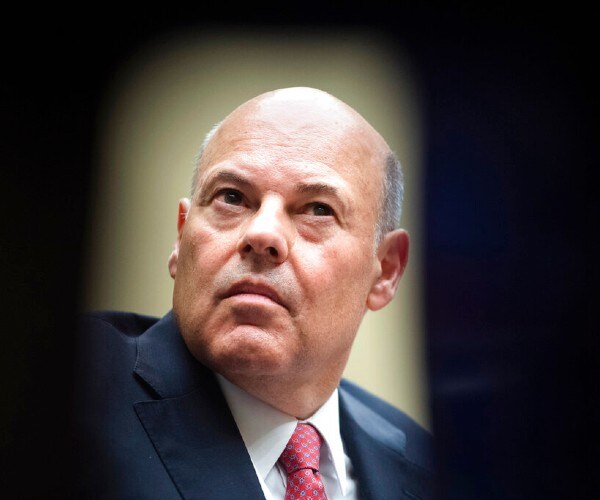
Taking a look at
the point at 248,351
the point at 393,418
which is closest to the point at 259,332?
the point at 248,351

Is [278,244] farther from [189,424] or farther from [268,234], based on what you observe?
[189,424]

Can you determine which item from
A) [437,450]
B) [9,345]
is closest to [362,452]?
[437,450]

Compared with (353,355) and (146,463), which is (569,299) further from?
(146,463)

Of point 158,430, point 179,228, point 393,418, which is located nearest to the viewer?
point 158,430

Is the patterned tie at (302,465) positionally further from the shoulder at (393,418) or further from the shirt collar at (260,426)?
the shoulder at (393,418)

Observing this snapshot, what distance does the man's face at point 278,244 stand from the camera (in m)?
1.18

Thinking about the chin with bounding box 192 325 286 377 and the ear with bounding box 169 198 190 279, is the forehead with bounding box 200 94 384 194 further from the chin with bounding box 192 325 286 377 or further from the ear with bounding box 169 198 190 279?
the chin with bounding box 192 325 286 377

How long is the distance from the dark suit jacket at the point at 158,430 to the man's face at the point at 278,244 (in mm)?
63

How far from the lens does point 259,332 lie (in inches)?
45.7

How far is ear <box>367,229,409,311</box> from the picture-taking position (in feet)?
4.62

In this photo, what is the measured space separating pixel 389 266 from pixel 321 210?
252 mm

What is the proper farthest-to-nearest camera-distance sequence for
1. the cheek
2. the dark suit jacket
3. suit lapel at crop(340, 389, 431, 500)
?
1. suit lapel at crop(340, 389, 431, 500)
2. the cheek
3. the dark suit jacket

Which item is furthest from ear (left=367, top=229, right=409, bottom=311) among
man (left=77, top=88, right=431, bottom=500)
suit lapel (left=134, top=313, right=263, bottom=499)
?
suit lapel (left=134, top=313, right=263, bottom=499)

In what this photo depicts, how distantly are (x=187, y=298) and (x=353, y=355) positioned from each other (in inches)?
17.1
